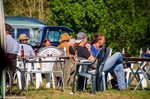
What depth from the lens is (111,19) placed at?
85.1ft

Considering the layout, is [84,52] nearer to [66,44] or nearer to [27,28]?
[66,44]

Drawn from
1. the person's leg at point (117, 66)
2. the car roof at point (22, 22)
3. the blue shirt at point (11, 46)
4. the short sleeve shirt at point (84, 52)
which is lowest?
the person's leg at point (117, 66)

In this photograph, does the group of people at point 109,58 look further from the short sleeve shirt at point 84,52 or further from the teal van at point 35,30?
the teal van at point 35,30

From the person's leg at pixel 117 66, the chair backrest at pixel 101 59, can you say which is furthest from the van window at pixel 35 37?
the chair backrest at pixel 101 59

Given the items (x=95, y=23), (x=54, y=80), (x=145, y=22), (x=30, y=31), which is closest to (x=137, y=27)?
(x=145, y=22)

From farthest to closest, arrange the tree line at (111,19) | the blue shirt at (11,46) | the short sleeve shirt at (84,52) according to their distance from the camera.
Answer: the tree line at (111,19)
the short sleeve shirt at (84,52)
the blue shirt at (11,46)

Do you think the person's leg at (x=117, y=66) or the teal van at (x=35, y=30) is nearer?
the person's leg at (x=117, y=66)

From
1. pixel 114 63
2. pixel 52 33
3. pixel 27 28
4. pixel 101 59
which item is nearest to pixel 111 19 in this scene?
pixel 27 28

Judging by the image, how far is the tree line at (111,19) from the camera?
25094mm

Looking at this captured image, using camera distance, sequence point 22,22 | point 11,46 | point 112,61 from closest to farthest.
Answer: point 11,46 < point 112,61 < point 22,22

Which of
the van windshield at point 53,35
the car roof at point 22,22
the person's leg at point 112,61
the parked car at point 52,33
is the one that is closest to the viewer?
the person's leg at point 112,61

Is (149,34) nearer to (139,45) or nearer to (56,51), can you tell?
(139,45)

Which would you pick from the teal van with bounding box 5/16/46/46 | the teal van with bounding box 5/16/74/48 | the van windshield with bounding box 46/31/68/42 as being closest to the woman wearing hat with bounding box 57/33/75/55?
the teal van with bounding box 5/16/74/48

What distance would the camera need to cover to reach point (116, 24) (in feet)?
84.2
